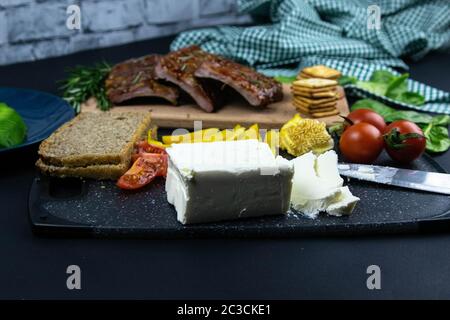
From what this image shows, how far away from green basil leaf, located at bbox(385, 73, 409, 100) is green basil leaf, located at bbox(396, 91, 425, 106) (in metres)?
0.02

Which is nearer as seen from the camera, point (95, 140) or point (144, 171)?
point (144, 171)

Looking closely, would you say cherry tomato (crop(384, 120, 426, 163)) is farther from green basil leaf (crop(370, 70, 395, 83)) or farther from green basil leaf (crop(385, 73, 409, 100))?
green basil leaf (crop(370, 70, 395, 83))

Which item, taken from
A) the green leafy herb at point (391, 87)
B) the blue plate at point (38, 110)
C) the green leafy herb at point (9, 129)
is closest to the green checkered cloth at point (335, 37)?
the green leafy herb at point (391, 87)

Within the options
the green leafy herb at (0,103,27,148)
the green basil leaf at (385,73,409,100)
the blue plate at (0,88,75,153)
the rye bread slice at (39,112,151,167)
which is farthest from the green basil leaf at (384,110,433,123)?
the green leafy herb at (0,103,27,148)

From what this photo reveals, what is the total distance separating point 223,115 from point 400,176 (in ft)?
3.14

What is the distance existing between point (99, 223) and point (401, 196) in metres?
1.07

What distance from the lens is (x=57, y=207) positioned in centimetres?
253

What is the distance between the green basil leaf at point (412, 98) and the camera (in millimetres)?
3746

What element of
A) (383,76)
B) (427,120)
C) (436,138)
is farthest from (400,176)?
(383,76)

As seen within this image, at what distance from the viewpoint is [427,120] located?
3412 mm

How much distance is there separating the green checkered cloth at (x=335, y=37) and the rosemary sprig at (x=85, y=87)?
0.75 m

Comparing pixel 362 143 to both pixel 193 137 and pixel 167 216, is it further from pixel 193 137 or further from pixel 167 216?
pixel 167 216

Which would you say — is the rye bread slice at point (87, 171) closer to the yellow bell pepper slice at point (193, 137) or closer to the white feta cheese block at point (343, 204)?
the yellow bell pepper slice at point (193, 137)
